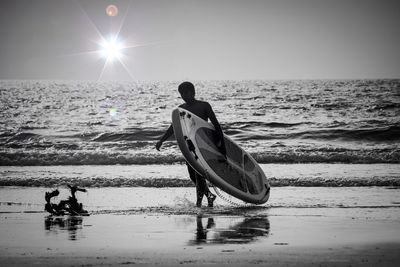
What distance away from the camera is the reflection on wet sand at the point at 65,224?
698 cm

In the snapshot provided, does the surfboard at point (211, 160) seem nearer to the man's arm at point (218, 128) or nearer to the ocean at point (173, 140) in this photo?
the man's arm at point (218, 128)

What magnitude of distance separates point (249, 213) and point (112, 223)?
79.0 inches

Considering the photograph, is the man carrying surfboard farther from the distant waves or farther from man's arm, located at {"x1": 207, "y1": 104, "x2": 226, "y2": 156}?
the distant waves

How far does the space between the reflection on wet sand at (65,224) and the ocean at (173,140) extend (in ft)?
14.5

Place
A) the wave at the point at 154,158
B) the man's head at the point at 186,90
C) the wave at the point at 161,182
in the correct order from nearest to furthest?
the man's head at the point at 186,90, the wave at the point at 161,182, the wave at the point at 154,158

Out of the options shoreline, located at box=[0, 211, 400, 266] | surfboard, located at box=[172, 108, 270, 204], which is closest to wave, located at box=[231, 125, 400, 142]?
surfboard, located at box=[172, 108, 270, 204]

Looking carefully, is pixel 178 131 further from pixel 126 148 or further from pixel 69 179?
pixel 126 148

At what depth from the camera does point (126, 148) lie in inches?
930

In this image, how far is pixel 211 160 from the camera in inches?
369

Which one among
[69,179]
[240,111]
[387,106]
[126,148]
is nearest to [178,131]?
[69,179]

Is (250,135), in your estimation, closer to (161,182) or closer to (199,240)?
(161,182)

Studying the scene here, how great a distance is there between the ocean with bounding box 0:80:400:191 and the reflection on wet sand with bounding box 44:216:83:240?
4415 millimetres

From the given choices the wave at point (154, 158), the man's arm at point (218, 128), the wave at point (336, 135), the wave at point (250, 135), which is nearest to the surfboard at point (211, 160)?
the man's arm at point (218, 128)

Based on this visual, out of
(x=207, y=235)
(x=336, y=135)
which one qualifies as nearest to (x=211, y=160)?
(x=207, y=235)
